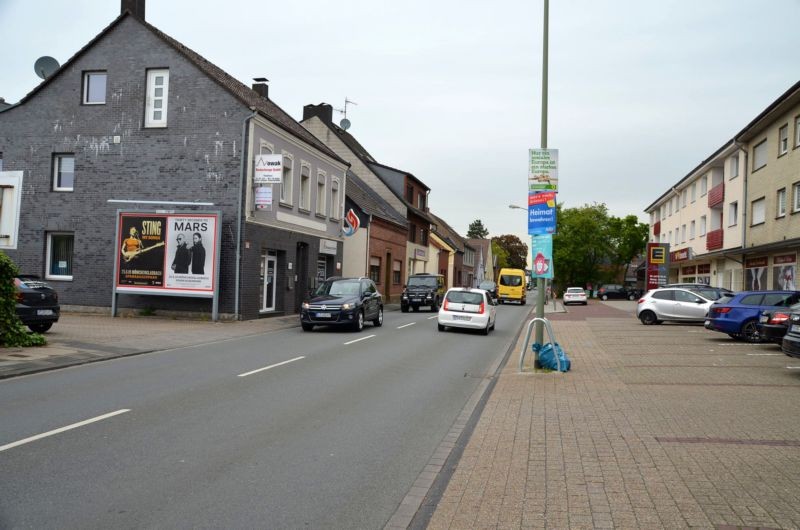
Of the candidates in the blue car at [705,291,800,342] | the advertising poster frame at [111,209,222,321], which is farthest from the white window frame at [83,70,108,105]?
the blue car at [705,291,800,342]

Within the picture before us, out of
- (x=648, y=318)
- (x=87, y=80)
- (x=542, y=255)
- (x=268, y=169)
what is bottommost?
(x=648, y=318)

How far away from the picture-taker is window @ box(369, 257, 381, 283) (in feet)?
130

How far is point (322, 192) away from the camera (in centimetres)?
3011

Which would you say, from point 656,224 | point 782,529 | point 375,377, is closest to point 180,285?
point 375,377

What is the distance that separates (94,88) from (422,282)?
58.4 feet

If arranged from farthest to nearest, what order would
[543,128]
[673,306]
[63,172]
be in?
[673,306], [63,172], [543,128]

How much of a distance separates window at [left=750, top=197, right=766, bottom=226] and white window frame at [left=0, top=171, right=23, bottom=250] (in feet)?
100.0

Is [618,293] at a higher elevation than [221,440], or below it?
→ higher

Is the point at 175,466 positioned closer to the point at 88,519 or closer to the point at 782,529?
the point at 88,519

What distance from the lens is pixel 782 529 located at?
14.1ft

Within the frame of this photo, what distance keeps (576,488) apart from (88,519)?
3528 mm

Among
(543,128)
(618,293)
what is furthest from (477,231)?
(543,128)

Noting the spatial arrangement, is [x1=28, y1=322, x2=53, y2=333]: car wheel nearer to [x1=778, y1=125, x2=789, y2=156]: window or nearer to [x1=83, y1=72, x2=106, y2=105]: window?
[x1=83, y1=72, x2=106, y2=105]: window

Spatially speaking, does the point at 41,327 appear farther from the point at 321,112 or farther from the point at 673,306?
the point at 321,112
